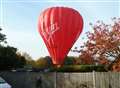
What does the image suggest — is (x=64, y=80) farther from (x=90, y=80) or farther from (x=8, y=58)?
(x=8, y=58)

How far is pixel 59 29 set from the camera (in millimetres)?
30125

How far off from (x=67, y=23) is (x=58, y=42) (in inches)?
65.0

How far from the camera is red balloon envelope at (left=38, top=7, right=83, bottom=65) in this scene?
29.5m

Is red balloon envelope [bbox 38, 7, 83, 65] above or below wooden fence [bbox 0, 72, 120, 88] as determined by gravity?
above

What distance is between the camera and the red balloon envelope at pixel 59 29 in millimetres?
29516

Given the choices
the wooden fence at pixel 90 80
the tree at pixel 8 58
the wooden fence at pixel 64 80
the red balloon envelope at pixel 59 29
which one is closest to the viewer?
the wooden fence at pixel 90 80

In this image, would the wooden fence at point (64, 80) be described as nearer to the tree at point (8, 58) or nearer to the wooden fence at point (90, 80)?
the wooden fence at point (90, 80)

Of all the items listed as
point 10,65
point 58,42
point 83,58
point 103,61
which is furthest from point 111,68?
point 10,65

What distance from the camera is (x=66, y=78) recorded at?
2908 cm

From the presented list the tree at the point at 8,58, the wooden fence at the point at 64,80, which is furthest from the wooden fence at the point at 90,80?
the tree at the point at 8,58

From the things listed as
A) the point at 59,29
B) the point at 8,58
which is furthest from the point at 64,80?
the point at 8,58

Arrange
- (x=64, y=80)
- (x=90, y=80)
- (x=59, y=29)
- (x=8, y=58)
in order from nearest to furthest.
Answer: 1. (x=90, y=80)
2. (x=64, y=80)
3. (x=59, y=29)
4. (x=8, y=58)

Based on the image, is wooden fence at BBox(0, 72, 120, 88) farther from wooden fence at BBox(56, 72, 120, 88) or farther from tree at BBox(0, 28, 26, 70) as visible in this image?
tree at BBox(0, 28, 26, 70)

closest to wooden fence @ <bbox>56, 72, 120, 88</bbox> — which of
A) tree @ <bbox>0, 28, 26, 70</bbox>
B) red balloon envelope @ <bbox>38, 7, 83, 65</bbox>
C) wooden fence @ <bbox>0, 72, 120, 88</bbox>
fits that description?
wooden fence @ <bbox>0, 72, 120, 88</bbox>
